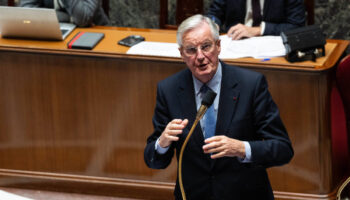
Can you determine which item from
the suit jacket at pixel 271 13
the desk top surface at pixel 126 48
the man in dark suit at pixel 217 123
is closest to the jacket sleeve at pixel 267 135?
the man in dark suit at pixel 217 123

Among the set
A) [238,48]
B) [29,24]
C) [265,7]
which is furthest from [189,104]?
[265,7]

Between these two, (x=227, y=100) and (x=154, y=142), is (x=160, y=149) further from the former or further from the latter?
(x=227, y=100)

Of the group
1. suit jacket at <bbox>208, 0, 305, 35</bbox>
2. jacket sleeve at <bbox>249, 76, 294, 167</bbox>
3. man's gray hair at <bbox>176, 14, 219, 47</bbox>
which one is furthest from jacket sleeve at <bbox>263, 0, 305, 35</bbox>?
man's gray hair at <bbox>176, 14, 219, 47</bbox>

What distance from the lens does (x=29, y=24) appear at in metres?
3.64

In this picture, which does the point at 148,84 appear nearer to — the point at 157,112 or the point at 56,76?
the point at 56,76

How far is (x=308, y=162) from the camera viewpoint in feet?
11.3

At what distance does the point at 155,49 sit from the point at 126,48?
0.55 ft

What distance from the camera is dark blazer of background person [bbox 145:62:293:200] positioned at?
2246mm

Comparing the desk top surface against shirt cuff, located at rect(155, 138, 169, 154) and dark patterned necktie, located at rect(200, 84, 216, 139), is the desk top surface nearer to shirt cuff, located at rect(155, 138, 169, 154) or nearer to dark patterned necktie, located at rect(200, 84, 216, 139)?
dark patterned necktie, located at rect(200, 84, 216, 139)

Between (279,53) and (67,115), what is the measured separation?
1.23 meters

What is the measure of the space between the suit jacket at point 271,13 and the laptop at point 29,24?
0.99 m

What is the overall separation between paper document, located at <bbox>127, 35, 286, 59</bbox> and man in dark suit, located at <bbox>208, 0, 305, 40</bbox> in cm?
8

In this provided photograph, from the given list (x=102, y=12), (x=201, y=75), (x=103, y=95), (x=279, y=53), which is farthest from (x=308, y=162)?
(x=102, y=12)

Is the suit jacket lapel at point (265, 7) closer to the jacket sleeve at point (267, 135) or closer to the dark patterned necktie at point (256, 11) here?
the dark patterned necktie at point (256, 11)
